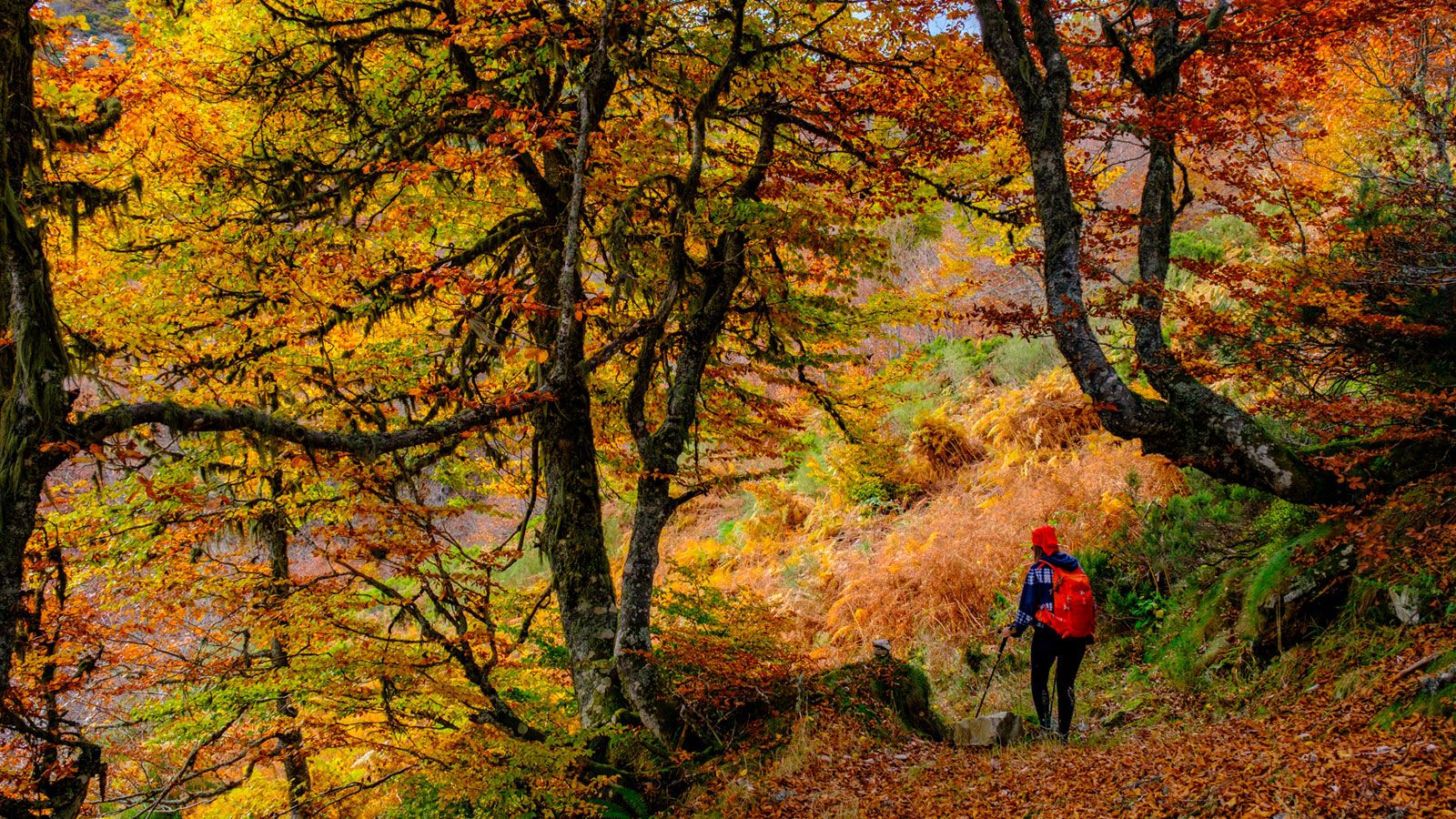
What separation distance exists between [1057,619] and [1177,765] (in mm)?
1826

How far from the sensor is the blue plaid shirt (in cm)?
630

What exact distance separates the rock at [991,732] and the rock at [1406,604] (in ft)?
8.65

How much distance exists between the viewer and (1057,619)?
6148 mm

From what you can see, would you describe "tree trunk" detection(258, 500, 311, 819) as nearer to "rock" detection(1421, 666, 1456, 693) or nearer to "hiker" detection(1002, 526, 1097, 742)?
"hiker" detection(1002, 526, 1097, 742)

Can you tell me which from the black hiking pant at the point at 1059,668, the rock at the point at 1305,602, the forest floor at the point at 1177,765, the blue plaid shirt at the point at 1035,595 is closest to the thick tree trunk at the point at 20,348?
the forest floor at the point at 1177,765

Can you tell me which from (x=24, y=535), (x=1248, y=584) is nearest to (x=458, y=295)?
(x=24, y=535)

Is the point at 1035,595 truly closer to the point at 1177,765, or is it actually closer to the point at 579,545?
the point at 1177,765

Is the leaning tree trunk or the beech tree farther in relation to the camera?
the leaning tree trunk

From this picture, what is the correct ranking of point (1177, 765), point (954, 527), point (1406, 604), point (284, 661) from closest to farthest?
point (1177, 765) → point (1406, 604) → point (284, 661) → point (954, 527)

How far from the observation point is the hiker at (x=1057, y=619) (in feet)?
19.9

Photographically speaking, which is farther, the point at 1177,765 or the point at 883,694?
the point at 883,694

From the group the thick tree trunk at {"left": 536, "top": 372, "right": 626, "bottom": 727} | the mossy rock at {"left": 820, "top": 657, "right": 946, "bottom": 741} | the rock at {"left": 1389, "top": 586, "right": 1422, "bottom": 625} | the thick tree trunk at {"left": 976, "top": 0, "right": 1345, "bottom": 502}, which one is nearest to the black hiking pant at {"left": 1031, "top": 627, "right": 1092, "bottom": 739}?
the mossy rock at {"left": 820, "top": 657, "right": 946, "bottom": 741}

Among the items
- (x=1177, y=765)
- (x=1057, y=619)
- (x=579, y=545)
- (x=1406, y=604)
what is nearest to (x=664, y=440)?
(x=579, y=545)

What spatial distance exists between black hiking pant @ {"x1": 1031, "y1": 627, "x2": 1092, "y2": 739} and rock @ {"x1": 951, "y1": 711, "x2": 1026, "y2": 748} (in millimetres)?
244
